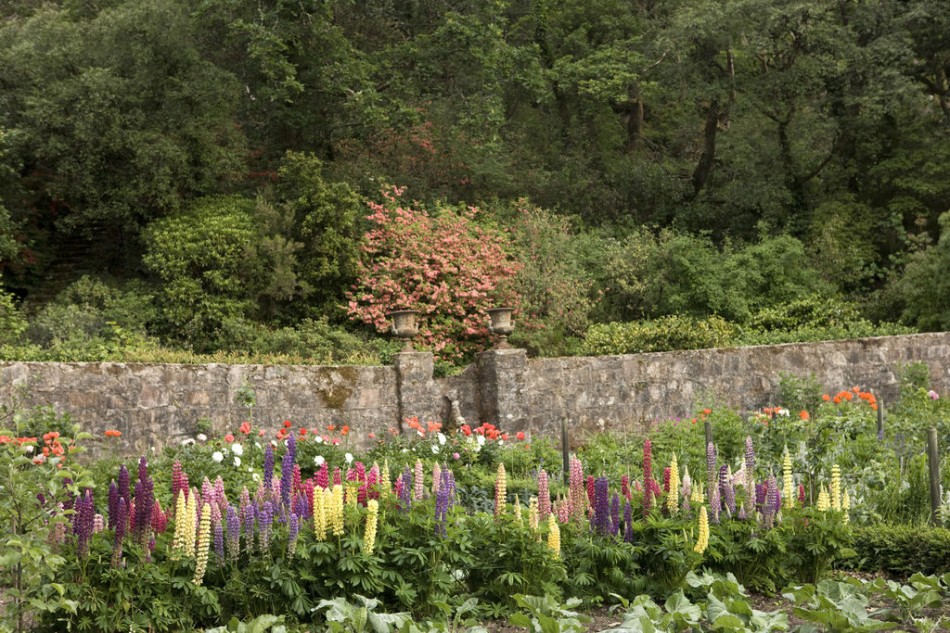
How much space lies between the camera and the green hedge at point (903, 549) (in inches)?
264

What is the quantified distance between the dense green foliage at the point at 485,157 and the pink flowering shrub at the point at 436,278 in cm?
29

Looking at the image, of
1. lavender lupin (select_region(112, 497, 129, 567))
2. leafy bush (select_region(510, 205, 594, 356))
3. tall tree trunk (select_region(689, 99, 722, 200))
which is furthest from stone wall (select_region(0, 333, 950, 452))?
tall tree trunk (select_region(689, 99, 722, 200))

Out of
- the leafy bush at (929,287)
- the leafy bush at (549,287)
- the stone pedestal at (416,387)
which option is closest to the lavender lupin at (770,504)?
the stone pedestal at (416,387)

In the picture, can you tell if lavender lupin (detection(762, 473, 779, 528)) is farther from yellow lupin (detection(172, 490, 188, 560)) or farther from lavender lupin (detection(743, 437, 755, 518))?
yellow lupin (detection(172, 490, 188, 560))

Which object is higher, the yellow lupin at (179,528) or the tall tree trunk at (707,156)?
the tall tree trunk at (707,156)

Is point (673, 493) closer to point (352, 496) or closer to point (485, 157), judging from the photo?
point (352, 496)

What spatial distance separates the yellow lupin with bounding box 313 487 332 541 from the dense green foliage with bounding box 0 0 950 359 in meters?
8.93

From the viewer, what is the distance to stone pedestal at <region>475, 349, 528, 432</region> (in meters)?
12.9

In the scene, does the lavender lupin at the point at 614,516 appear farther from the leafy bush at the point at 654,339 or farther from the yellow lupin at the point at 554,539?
the leafy bush at the point at 654,339

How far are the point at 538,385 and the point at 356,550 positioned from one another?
7.72 m

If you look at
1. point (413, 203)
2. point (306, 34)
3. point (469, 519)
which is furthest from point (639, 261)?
point (469, 519)

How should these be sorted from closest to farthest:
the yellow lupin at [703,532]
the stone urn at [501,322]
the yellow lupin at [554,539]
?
the yellow lupin at [554,539], the yellow lupin at [703,532], the stone urn at [501,322]

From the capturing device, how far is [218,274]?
15.7 metres

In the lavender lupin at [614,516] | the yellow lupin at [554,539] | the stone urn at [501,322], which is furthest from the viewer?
the stone urn at [501,322]
